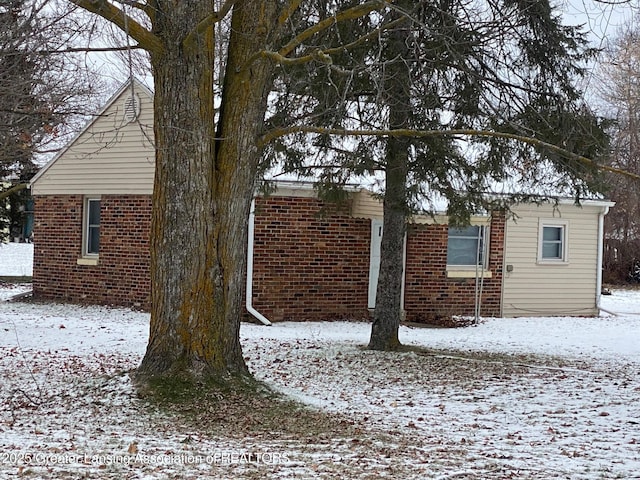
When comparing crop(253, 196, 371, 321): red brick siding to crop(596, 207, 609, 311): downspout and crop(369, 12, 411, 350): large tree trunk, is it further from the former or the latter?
→ crop(596, 207, 609, 311): downspout

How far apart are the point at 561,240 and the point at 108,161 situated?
11091 mm

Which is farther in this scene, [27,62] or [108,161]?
[108,161]

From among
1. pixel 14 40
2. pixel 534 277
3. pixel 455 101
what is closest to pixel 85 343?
pixel 14 40

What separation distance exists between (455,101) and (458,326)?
6.80 metres

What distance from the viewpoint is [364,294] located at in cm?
1739

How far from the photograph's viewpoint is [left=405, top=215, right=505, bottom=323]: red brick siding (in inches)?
704

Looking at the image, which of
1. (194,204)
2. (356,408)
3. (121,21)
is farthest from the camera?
(356,408)

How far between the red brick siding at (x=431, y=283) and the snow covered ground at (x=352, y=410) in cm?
302

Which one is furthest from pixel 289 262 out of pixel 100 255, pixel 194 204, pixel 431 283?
pixel 194 204

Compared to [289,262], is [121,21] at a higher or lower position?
higher

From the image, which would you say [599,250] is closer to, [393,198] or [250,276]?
[250,276]

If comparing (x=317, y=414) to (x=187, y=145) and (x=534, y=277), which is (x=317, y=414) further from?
(x=534, y=277)

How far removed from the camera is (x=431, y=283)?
18094 millimetres

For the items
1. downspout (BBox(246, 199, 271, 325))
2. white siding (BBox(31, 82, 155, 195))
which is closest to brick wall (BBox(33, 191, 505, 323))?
downspout (BBox(246, 199, 271, 325))
